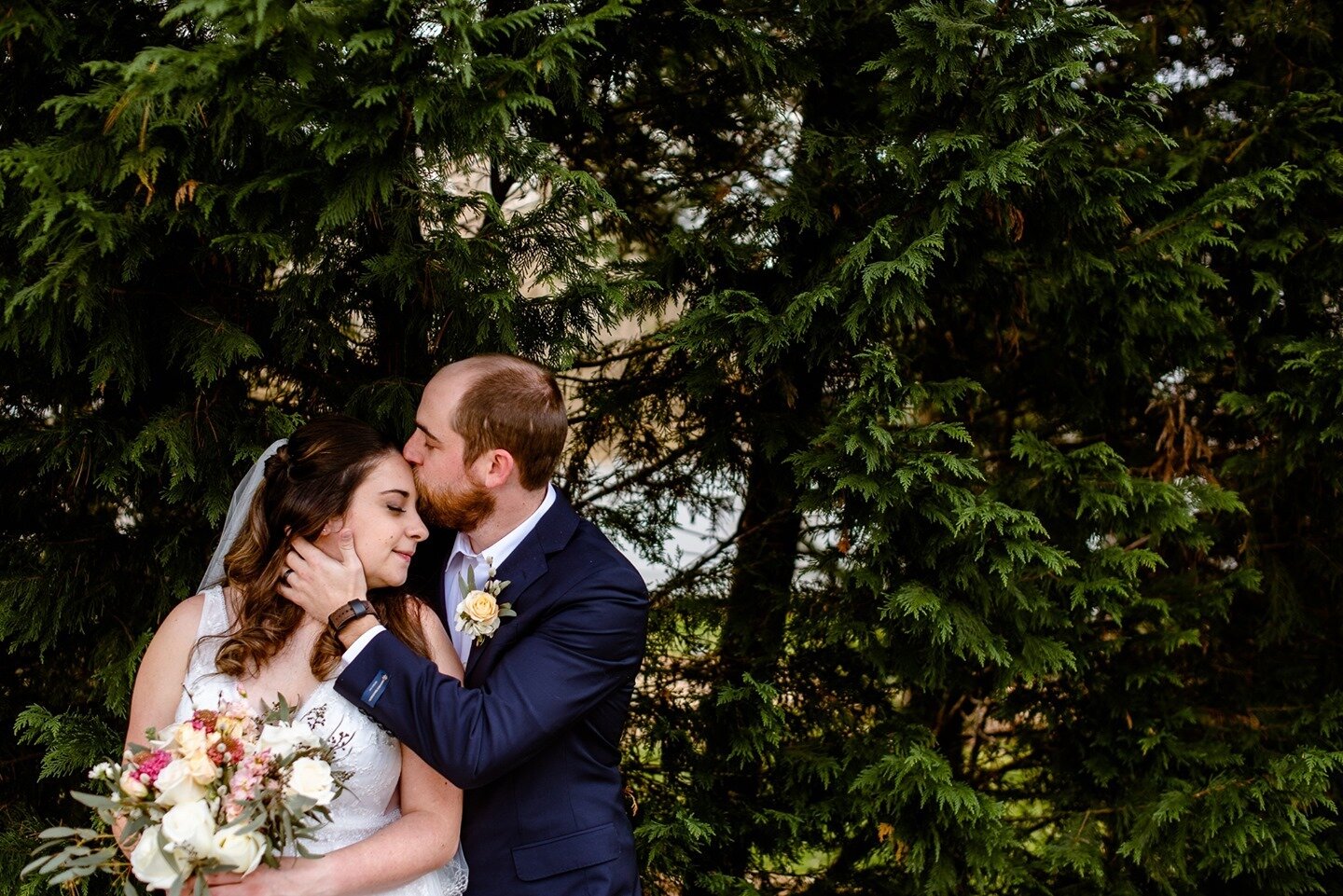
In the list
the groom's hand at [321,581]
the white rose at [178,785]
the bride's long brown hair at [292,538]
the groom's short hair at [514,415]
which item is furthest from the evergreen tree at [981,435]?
the white rose at [178,785]

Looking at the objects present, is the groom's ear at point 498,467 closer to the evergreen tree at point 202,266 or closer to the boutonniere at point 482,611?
the boutonniere at point 482,611

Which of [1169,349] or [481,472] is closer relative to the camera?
[481,472]

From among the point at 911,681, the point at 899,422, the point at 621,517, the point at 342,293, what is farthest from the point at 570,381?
the point at 911,681

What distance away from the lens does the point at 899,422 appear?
383 cm

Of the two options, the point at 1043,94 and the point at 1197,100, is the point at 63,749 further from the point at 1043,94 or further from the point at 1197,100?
the point at 1197,100

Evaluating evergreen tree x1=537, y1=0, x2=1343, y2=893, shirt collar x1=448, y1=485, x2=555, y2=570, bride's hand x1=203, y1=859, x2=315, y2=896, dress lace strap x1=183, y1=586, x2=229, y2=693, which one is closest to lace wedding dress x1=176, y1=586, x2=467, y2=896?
dress lace strap x1=183, y1=586, x2=229, y2=693

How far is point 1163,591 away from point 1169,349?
1.11 meters

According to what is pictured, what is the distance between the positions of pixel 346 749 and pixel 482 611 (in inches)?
21.3

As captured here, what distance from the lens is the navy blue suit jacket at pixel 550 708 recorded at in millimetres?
2701

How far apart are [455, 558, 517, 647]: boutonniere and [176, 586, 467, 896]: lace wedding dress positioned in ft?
1.27

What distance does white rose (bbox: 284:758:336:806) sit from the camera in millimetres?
2352

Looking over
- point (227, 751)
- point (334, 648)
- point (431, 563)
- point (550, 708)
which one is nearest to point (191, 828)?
point (227, 751)

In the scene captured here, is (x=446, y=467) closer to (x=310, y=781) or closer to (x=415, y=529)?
(x=415, y=529)

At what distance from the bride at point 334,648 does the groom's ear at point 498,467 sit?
244 mm
